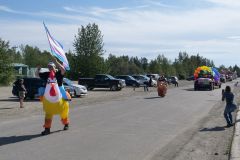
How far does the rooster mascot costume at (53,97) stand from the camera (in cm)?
1190

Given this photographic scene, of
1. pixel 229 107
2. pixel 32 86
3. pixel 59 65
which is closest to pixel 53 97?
pixel 59 65

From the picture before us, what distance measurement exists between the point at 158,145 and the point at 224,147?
5.08 feet

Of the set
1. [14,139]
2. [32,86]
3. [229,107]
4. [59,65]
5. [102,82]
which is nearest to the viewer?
[14,139]

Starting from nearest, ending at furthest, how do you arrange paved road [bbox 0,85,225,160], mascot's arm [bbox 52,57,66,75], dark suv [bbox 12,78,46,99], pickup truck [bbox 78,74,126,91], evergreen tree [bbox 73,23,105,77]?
paved road [bbox 0,85,225,160] → mascot's arm [bbox 52,57,66,75] → dark suv [bbox 12,78,46,99] → pickup truck [bbox 78,74,126,91] → evergreen tree [bbox 73,23,105,77]

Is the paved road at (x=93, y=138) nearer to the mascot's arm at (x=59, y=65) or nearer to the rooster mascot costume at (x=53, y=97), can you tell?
the rooster mascot costume at (x=53, y=97)

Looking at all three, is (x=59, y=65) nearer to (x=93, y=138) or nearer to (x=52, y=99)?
(x=52, y=99)

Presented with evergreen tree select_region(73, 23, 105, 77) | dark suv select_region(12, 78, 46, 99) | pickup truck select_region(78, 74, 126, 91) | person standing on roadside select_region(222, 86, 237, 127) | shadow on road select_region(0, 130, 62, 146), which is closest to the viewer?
shadow on road select_region(0, 130, 62, 146)

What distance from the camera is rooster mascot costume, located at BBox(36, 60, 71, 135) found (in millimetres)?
11898

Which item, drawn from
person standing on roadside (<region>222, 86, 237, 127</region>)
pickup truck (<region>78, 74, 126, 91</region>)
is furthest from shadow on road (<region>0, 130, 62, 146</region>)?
pickup truck (<region>78, 74, 126, 91</region>)

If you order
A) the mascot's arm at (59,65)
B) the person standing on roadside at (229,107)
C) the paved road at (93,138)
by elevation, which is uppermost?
the mascot's arm at (59,65)

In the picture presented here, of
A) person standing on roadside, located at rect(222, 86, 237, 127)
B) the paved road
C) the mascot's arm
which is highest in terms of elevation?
the mascot's arm

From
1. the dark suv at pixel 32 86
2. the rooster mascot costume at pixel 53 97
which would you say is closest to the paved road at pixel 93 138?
the rooster mascot costume at pixel 53 97

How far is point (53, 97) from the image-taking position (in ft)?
39.0

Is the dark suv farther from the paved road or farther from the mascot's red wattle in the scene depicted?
the mascot's red wattle
